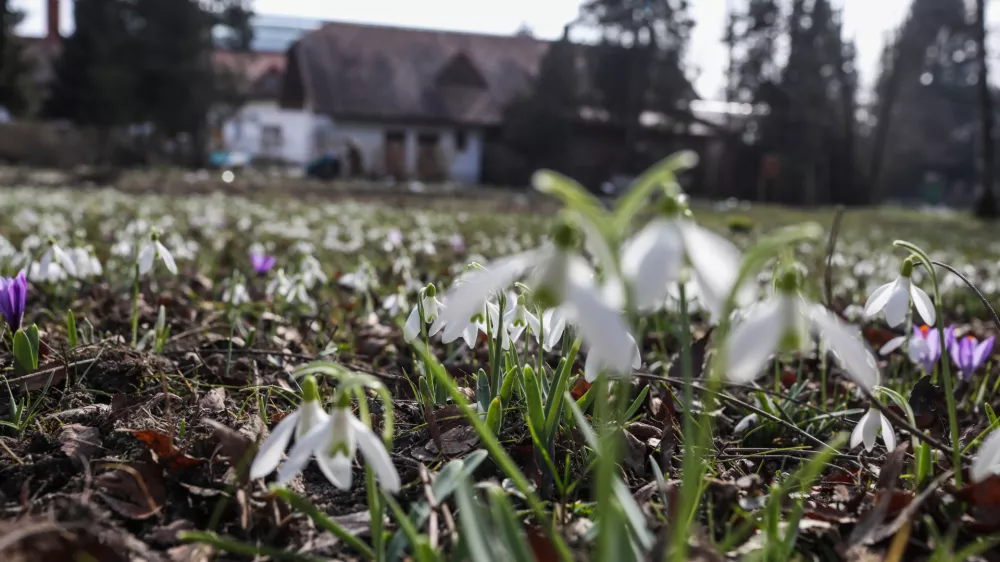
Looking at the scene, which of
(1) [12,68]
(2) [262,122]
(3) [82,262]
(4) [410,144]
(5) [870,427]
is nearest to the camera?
(5) [870,427]

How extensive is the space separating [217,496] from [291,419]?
0.37 m

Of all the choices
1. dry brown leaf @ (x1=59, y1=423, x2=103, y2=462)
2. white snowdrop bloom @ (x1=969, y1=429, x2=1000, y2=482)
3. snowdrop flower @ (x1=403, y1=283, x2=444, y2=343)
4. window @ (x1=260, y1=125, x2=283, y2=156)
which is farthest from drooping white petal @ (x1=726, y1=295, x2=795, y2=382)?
window @ (x1=260, y1=125, x2=283, y2=156)

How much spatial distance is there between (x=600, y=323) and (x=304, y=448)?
0.40 metres

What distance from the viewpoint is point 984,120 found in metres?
17.6

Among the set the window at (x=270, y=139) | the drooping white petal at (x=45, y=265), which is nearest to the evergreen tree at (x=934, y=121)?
the window at (x=270, y=139)

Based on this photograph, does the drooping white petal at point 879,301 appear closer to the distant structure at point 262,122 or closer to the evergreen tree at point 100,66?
the evergreen tree at point 100,66

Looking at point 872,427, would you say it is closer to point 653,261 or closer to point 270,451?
point 653,261

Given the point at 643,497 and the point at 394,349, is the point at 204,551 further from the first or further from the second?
the point at 394,349

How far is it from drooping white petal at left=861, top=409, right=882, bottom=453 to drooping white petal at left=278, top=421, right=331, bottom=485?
2.82 ft

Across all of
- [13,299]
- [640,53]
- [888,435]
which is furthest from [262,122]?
[888,435]

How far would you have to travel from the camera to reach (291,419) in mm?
974

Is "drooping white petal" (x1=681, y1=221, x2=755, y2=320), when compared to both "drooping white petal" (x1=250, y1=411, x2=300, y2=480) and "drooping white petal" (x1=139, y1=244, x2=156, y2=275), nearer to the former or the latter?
"drooping white petal" (x1=250, y1=411, x2=300, y2=480)

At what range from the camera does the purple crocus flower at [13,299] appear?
5.58ft

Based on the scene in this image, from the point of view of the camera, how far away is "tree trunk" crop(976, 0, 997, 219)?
17.3 meters
